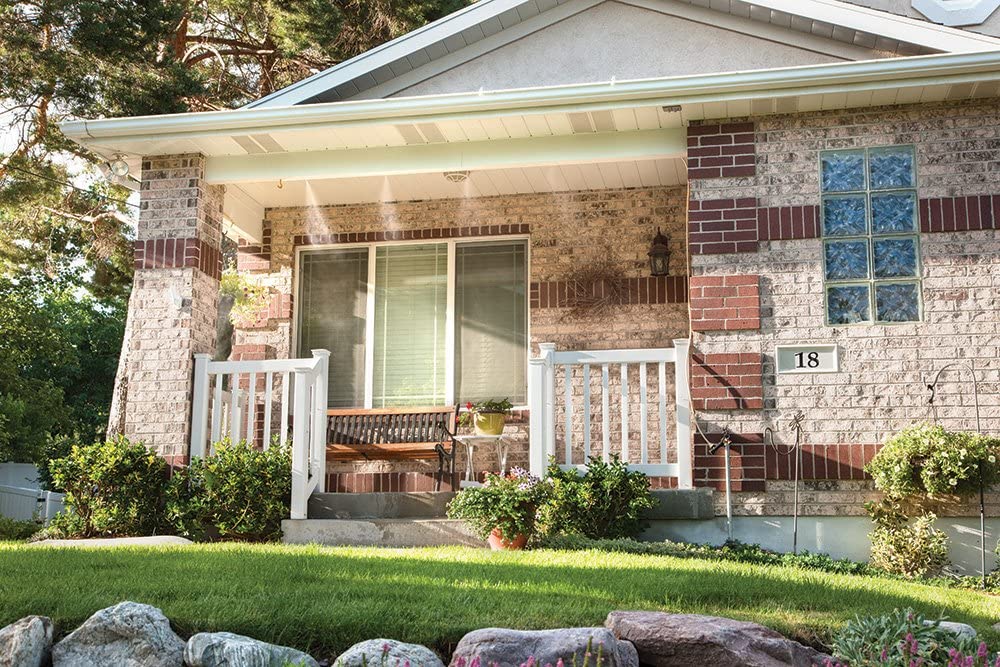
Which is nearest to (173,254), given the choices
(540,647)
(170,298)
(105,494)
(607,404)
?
(170,298)

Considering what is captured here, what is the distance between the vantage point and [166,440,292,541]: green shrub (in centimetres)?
788

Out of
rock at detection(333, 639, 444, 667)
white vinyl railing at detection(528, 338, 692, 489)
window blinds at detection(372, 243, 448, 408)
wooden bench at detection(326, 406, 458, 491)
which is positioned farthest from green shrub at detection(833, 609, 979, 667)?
window blinds at detection(372, 243, 448, 408)

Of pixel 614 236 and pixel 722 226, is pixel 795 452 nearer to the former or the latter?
pixel 722 226

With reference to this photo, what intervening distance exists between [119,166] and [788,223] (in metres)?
5.44

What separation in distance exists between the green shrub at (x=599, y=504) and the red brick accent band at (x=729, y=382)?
856 millimetres

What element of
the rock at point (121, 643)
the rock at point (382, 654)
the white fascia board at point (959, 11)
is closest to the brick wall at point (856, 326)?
the white fascia board at point (959, 11)

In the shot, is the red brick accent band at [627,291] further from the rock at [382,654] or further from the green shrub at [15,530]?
the rock at [382,654]

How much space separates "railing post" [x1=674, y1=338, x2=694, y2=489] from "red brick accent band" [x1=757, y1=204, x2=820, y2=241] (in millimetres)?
1032

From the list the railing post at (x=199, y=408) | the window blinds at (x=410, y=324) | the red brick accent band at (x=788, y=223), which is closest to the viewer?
the red brick accent band at (x=788, y=223)

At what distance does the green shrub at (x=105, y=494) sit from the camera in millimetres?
8023

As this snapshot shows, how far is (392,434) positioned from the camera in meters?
9.81

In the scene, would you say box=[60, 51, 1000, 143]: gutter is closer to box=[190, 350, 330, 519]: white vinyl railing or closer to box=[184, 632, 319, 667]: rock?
box=[190, 350, 330, 519]: white vinyl railing

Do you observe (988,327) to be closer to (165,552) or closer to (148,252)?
(165,552)

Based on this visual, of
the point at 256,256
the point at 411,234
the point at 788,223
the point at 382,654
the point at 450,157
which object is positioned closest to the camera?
the point at 382,654
